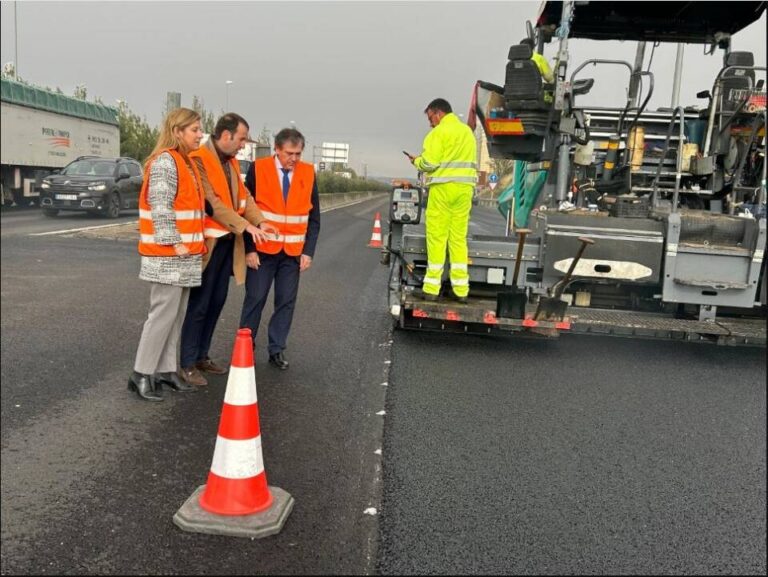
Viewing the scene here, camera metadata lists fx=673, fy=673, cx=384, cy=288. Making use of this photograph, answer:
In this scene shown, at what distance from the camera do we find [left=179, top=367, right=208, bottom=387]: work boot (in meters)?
4.61

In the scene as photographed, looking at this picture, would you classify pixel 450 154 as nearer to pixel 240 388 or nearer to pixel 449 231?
pixel 449 231

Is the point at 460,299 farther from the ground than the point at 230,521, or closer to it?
farther from the ground

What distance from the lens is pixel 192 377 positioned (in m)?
4.63

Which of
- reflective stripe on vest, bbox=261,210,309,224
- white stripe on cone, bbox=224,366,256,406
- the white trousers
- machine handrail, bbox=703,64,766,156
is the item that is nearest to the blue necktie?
reflective stripe on vest, bbox=261,210,309,224

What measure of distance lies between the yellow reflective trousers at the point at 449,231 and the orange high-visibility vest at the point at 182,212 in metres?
2.55

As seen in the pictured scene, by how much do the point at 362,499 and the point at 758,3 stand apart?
6.56 meters

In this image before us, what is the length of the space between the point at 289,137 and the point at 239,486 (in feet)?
9.17

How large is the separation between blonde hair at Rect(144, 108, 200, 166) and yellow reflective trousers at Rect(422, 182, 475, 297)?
8.58 ft

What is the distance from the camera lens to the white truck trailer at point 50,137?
58.2 feet

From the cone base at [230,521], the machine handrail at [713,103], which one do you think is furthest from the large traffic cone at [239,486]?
the machine handrail at [713,103]

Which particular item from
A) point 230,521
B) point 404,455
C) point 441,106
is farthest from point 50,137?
point 230,521

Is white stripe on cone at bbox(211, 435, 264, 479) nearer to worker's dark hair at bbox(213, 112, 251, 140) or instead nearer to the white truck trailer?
worker's dark hair at bbox(213, 112, 251, 140)

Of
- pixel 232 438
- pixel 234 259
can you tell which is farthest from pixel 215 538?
pixel 234 259

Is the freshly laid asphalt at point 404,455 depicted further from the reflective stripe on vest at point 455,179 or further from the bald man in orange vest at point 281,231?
the reflective stripe on vest at point 455,179
